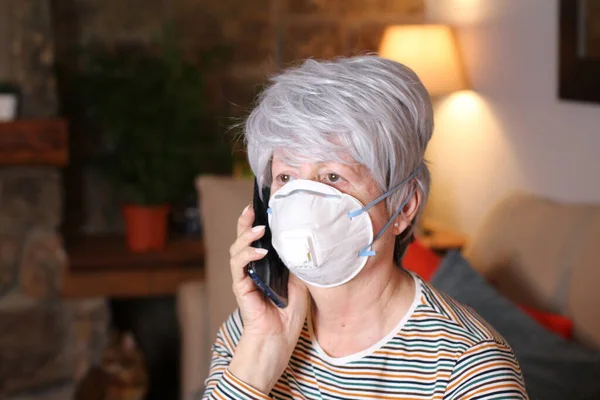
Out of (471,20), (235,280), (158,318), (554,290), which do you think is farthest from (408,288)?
(158,318)

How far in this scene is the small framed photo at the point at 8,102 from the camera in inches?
130

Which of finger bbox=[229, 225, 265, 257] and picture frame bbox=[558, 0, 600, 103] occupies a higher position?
picture frame bbox=[558, 0, 600, 103]

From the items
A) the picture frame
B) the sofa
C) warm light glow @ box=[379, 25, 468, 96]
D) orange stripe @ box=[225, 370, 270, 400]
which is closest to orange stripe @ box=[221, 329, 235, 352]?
orange stripe @ box=[225, 370, 270, 400]

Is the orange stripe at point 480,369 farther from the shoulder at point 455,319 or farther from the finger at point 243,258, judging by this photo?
the finger at point 243,258

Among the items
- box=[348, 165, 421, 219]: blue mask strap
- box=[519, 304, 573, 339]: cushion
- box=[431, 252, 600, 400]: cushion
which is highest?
box=[348, 165, 421, 219]: blue mask strap

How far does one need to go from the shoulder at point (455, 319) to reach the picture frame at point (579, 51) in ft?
3.85

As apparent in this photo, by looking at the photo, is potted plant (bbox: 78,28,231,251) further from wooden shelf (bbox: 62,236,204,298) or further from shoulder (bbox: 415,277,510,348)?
shoulder (bbox: 415,277,510,348)

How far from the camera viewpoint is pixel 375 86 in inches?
48.4

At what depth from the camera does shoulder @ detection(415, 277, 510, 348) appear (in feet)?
4.10

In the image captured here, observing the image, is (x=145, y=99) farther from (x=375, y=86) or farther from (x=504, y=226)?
(x=375, y=86)

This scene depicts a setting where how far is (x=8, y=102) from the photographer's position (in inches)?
130

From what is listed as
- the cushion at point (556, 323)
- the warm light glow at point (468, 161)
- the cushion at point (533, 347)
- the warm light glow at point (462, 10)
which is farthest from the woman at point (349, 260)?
the warm light glow at point (462, 10)

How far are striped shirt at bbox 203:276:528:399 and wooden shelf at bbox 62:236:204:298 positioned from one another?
2.08 m

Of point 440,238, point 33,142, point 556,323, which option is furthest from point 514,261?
point 33,142
